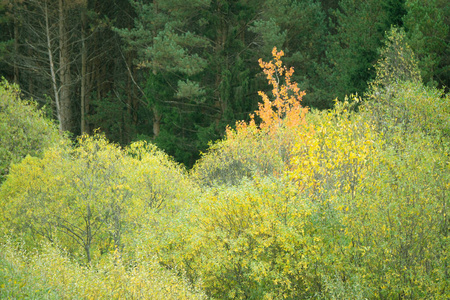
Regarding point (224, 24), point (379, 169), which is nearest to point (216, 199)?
point (379, 169)

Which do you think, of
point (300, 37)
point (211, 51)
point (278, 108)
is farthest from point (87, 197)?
point (300, 37)

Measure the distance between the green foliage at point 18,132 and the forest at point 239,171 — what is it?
0.33 ft

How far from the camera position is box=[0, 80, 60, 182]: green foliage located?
78.1ft

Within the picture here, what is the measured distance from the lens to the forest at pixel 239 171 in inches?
431

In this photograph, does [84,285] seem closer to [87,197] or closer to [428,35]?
[87,197]

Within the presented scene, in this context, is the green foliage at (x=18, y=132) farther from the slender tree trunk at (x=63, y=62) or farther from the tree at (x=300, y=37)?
the tree at (x=300, y=37)

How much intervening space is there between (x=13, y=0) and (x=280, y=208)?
107 feet

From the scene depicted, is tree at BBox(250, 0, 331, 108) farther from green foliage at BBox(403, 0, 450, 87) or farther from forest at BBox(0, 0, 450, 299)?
green foliage at BBox(403, 0, 450, 87)

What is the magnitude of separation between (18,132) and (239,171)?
40.8 feet

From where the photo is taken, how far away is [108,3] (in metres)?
41.9

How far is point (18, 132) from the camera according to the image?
964 inches

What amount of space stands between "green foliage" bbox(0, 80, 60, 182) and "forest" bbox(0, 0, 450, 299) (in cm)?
10

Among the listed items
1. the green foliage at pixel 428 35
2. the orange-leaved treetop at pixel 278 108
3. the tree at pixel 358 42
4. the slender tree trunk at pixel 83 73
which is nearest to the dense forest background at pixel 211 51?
the tree at pixel 358 42

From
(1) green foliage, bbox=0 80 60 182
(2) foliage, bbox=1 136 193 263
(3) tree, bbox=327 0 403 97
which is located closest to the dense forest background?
(3) tree, bbox=327 0 403 97
